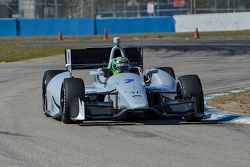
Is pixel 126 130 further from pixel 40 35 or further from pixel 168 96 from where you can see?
pixel 40 35

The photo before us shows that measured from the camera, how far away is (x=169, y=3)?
59.2m

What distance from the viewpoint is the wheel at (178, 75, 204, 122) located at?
39.6 ft

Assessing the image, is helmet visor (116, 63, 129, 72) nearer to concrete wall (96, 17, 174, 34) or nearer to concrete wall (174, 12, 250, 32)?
concrete wall (174, 12, 250, 32)

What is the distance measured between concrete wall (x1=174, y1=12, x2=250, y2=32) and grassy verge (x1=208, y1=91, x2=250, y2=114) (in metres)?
34.9

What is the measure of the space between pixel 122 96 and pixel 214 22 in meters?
40.4

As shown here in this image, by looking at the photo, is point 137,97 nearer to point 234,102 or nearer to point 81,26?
point 234,102

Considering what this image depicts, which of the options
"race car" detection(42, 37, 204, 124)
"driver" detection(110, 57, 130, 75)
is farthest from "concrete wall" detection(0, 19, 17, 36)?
"driver" detection(110, 57, 130, 75)

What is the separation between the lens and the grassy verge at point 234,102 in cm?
1357

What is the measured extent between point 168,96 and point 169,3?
154ft

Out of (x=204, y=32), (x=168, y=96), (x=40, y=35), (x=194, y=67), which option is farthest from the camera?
(x=40, y=35)

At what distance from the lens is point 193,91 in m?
12.3

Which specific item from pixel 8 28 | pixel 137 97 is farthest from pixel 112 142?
pixel 8 28

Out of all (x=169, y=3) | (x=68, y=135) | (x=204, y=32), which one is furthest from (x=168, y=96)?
(x=169, y=3)

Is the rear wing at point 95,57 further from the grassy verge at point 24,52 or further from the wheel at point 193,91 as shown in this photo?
the grassy verge at point 24,52
